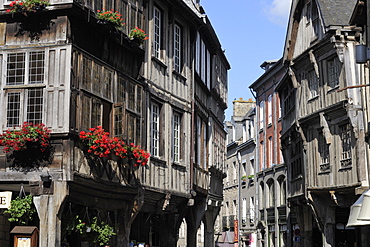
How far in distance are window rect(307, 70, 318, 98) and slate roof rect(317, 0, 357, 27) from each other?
2.66 m

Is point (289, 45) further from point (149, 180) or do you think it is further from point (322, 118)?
point (149, 180)

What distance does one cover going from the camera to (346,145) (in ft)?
68.4

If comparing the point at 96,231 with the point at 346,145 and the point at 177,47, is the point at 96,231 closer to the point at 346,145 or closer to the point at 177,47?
the point at 177,47

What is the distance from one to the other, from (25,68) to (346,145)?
465 inches

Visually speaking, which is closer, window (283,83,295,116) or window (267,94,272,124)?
window (283,83,295,116)

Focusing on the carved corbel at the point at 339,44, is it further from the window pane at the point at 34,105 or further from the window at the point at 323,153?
the window pane at the point at 34,105

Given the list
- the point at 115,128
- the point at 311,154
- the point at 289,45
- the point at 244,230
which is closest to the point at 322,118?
the point at 311,154

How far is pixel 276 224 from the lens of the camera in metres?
34.4

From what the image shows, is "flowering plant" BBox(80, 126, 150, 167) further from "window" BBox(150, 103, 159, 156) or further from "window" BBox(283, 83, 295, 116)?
"window" BBox(283, 83, 295, 116)

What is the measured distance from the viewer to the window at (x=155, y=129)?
17406 millimetres

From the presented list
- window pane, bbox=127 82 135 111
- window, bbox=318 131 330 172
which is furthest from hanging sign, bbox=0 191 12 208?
window, bbox=318 131 330 172

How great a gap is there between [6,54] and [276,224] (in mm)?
23865

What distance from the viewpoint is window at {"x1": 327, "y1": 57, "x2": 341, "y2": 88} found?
21.3 m

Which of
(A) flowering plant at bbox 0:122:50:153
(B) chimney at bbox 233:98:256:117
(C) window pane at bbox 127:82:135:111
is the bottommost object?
(A) flowering plant at bbox 0:122:50:153
